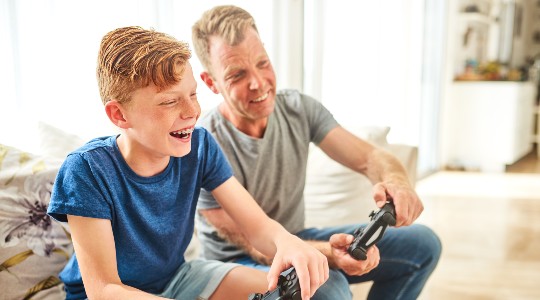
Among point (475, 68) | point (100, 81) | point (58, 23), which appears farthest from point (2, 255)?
point (475, 68)

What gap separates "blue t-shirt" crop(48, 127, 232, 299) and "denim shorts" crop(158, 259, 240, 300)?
18 mm

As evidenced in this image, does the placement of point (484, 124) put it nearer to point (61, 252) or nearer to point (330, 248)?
point (330, 248)

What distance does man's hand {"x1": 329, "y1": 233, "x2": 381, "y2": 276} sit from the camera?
109cm

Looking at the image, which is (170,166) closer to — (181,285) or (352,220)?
(181,285)

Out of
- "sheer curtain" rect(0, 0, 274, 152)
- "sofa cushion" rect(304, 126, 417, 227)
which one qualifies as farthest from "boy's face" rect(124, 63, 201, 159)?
"sofa cushion" rect(304, 126, 417, 227)

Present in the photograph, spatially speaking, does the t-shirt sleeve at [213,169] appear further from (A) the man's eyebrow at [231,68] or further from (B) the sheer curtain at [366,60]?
(B) the sheer curtain at [366,60]

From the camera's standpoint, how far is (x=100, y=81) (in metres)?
0.91

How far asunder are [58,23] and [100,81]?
916 millimetres

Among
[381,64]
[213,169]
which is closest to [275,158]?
[213,169]

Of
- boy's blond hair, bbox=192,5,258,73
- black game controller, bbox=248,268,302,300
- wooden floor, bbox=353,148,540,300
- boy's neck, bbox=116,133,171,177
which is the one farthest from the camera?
wooden floor, bbox=353,148,540,300

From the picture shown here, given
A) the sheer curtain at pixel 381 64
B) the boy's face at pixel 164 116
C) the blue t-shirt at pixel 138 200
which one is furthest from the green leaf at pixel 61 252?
the sheer curtain at pixel 381 64

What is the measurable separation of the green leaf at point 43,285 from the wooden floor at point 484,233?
3.29ft

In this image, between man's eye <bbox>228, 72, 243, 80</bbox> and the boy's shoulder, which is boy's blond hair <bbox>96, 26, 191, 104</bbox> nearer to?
the boy's shoulder

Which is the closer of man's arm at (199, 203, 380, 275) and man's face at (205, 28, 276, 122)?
man's arm at (199, 203, 380, 275)
